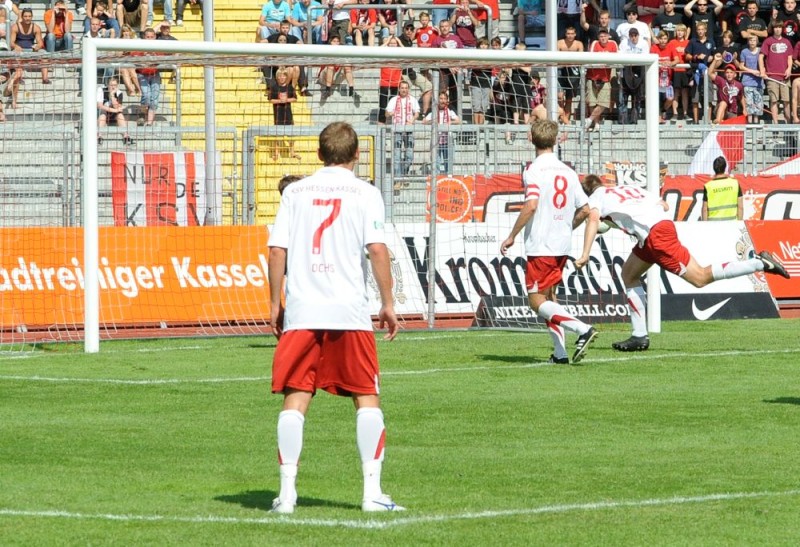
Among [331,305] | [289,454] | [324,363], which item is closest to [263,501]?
[289,454]

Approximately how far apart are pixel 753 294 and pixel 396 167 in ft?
17.5

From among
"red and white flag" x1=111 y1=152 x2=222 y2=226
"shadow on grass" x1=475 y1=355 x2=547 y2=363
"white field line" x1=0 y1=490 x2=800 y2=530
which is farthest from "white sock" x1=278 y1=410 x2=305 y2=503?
"red and white flag" x1=111 y1=152 x2=222 y2=226

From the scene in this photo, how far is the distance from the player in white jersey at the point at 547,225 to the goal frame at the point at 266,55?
3.68 metres

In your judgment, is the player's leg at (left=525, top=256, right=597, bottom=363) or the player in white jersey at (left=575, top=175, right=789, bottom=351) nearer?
the player's leg at (left=525, top=256, right=597, bottom=363)

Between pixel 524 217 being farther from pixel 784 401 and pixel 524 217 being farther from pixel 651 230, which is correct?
pixel 784 401

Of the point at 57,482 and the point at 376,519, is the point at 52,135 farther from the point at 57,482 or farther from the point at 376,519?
the point at 376,519

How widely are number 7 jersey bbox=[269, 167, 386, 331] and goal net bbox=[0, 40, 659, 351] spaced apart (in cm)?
1010

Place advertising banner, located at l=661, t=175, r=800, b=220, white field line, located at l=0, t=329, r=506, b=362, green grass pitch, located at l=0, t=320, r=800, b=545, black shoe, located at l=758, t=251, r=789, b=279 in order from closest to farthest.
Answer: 1. green grass pitch, located at l=0, t=320, r=800, b=545
2. black shoe, located at l=758, t=251, r=789, b=279
3. white field line, located at l=0, t=329, r=506, b=362
4. advertising banner, located at l=661, t=175, r=800, b=220

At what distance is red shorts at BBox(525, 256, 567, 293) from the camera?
15195 millimetres

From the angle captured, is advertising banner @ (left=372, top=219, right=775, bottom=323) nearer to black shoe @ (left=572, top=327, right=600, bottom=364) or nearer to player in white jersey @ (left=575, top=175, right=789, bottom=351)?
player in white jersey @ (left=575, top=175, right=789, bottom=351)

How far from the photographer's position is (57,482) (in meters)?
8.78

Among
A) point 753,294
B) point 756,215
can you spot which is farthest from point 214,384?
point 756,215

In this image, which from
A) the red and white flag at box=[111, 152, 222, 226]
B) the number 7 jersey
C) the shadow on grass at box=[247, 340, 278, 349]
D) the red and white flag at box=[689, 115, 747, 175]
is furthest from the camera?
the red and white flag at box=[689, 115, 747, 175]

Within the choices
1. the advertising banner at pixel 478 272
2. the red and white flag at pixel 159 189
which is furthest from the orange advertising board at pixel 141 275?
the advertising banner at pixel 478 272
